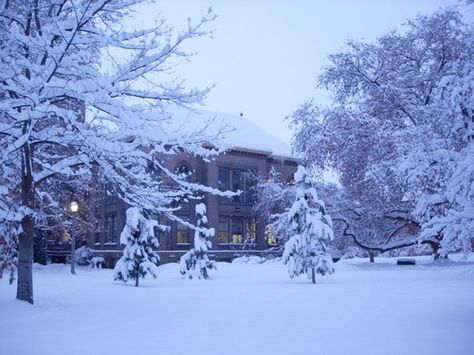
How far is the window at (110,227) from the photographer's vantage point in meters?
39.3

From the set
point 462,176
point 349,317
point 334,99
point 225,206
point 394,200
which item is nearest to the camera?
point 462,176

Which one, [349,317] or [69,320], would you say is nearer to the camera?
[69,320]

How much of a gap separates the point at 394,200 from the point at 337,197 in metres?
4.66

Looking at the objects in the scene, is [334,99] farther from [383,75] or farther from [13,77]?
[13,77]

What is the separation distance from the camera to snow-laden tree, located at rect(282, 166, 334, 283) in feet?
64.2

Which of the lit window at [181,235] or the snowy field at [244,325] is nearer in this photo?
the snowy field at [244,325]

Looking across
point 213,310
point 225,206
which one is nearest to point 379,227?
point 225,206

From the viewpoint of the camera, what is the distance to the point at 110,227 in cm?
3981

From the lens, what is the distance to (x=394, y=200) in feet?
84.1

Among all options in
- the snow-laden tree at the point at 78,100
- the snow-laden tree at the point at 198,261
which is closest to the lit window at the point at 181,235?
the snow-laden tree at the point at 198,261

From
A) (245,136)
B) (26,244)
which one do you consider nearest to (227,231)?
(245,136)

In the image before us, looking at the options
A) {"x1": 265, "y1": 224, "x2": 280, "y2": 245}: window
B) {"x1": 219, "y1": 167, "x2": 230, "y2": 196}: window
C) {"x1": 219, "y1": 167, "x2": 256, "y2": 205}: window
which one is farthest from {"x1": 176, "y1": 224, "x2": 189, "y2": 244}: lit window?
{"x1": 265, "y1": 224, "x2": 280, "y2": 245}: window

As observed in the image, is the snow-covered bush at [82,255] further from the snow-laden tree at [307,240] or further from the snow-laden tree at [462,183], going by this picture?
the snow-laden tree at [462,183]

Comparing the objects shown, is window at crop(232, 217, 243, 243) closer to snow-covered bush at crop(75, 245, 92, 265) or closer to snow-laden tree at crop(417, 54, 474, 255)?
snow-covered bush at crop(75, 245, 92, 265)
